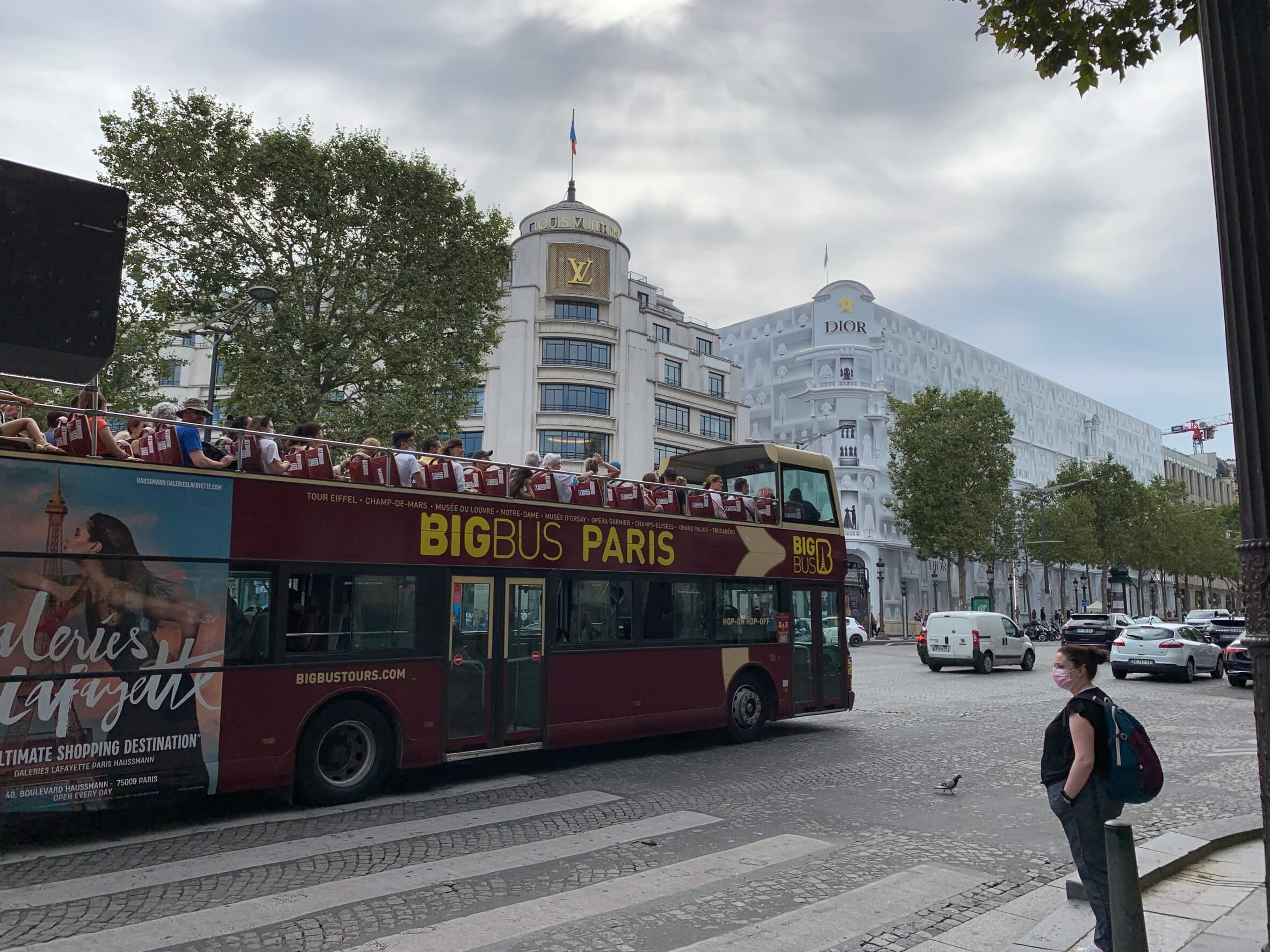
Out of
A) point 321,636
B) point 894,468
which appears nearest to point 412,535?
point 321,636

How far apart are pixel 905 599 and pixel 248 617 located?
5535 centimetres

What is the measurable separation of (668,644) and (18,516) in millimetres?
7327

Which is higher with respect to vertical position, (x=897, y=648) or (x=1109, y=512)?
(x=1109, y=512)

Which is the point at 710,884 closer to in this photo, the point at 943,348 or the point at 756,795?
the point at 756,795

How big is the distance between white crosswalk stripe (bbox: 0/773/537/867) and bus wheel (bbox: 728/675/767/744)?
3.62 m

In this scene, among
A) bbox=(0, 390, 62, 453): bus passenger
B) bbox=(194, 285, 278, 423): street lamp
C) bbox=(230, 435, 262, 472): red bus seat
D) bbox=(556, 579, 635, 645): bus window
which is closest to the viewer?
bbox=(0, 390, 62, 453): bus passenger

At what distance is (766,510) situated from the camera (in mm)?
13422

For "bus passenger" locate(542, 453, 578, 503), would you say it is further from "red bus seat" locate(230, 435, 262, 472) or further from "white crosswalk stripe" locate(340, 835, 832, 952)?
"white crosswalk stripe" locate(340, 835, 832, 952)

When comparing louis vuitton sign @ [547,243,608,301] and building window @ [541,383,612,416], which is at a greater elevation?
louis vuitton sign @ [547,243,608,301]

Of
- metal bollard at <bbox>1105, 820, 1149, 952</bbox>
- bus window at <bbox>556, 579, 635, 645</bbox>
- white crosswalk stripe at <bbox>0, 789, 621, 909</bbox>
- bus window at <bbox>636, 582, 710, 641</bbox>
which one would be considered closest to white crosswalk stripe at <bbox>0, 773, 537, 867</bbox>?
white crosswalk stripe at <bbox>0, 789, 621, 909</bbox>

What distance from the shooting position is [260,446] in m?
8.34

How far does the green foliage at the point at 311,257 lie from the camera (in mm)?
21250

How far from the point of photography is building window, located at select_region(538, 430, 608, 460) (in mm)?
52469

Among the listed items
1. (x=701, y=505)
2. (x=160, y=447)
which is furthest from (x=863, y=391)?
(x=160, y=447)
